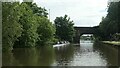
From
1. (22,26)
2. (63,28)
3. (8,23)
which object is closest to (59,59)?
(8,23)

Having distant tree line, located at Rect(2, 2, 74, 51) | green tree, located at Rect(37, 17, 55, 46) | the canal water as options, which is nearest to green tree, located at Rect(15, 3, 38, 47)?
distant tree line, located at Rect(2, 2, 74, 51)

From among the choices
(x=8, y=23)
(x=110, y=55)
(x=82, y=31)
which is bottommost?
(x=110, y=55)

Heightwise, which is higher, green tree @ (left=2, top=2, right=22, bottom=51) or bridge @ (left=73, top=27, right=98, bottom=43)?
green tree @ (left=2, top=2, right=22, bottom=51)

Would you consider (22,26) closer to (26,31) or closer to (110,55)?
(26,31)

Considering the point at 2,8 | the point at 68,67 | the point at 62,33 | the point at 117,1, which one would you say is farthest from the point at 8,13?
the point at 62,33

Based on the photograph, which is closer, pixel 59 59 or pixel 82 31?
pixel 59 59

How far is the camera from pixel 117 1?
42.7 m

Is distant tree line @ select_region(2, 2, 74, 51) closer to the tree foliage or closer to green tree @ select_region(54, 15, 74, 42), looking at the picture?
the tree foliage

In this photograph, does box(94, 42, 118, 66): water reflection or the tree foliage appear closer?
box(94, 42, 118, 66): water reflection

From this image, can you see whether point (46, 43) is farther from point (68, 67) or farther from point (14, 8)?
point (68, 67)

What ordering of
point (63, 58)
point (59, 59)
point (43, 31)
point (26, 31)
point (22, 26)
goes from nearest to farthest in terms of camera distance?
1. point (59, 59)
2. point (63, 58)
3. point (22, 26)
4. point (26, 31)
5. point (43, 31)

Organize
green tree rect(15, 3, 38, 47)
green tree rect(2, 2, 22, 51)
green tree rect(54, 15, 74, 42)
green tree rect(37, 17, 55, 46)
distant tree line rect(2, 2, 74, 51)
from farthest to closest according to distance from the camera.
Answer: green tree rect(54, 15, 74, 42), green tree rect(37, 17, 55, 46), green tree rect(15, 3, 38, 47), distant tree line rect(2, 2, 74, 51), green tree rect(2, 2, 22, 51)

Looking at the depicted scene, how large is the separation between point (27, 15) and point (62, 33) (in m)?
77.4

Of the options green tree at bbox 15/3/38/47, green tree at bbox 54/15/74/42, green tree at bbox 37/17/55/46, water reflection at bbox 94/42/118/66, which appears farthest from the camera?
green tree at bbox 54/15/74/42
